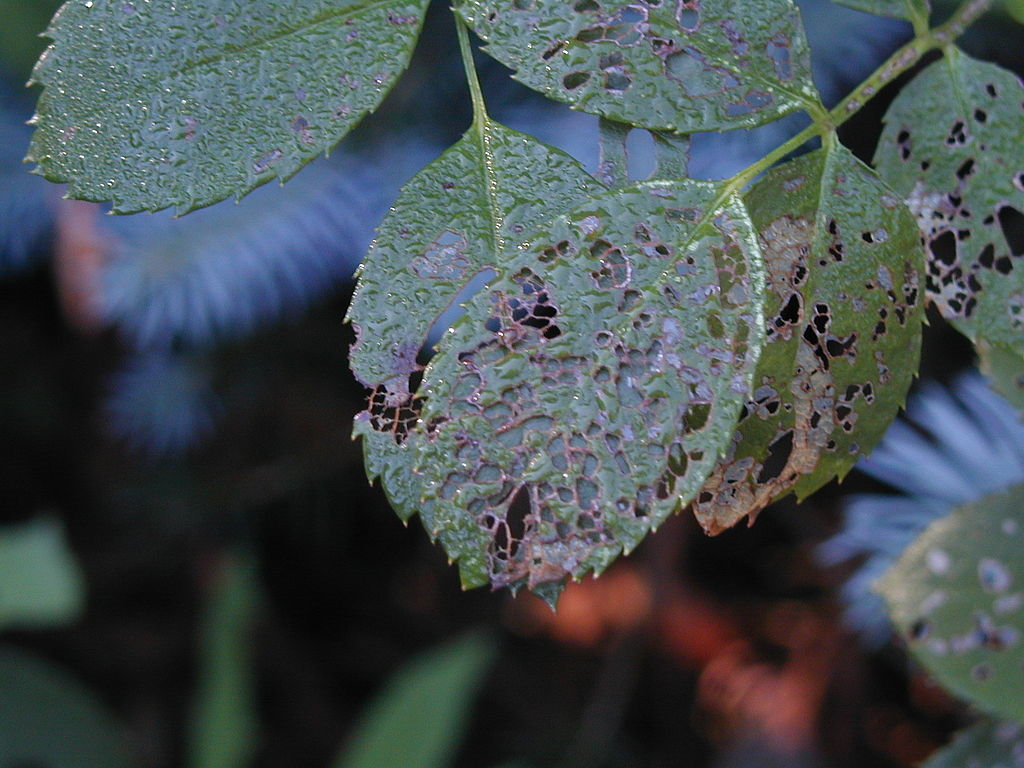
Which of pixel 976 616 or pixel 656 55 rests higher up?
pixel 656 55

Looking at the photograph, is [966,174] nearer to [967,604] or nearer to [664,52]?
[664,52]

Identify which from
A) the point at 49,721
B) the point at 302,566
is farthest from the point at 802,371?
the point at 49,721

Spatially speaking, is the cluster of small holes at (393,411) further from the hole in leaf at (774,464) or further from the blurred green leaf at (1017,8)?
the blurred green leaf at (1017,8)

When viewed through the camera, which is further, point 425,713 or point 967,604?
point 425,713

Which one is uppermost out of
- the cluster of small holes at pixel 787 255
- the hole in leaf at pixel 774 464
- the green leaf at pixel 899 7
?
the green leaf at pixel 899 7

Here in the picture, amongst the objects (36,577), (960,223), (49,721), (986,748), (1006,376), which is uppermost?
(960,223)

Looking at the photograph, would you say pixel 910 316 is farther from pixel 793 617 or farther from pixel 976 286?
pixel 793 617

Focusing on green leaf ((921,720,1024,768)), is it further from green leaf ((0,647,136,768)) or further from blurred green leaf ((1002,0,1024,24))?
green leaf ((0,647,136,768))

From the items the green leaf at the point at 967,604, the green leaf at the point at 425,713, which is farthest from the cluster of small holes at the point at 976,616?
the green leaf at the point at 425,713
